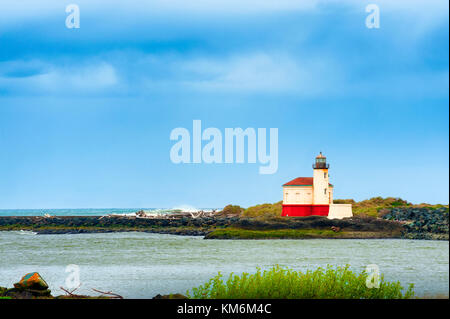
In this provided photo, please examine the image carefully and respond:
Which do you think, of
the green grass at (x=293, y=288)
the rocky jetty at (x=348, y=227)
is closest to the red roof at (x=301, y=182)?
the rocky jetty at (x=348, y=227)

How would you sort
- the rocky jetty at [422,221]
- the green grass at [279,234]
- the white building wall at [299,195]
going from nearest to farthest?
1. the rocky jetty at [422,221]
2. the green grass at [279,234]
3. the white building wall at [299,195]

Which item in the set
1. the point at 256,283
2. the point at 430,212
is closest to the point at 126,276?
the point at 256,283

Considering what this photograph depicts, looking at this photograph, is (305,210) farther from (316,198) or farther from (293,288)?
(293,288)

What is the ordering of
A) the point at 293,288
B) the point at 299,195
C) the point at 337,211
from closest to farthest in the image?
1. the point at 293,288
2. the point at 337,211
3. the point at 299,195

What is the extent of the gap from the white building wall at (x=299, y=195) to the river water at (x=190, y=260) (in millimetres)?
6787

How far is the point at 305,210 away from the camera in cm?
5678

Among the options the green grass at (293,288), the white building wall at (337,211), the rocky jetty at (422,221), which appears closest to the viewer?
the green grass at (293,288)

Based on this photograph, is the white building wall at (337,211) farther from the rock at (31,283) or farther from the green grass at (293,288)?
the rock at (31,283)

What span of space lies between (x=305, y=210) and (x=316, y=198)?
171cm

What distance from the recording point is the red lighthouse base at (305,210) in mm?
56156

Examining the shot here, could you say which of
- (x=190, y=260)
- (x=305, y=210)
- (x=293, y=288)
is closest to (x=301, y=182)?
(x=305, y=210)

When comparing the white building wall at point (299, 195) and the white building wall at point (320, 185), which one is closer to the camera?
the white building wall at point (320, 185)

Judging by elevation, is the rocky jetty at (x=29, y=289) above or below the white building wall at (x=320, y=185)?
below

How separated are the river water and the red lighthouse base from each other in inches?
193
